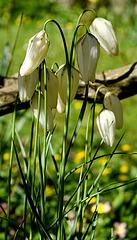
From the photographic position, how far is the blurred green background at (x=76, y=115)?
150 centimetres

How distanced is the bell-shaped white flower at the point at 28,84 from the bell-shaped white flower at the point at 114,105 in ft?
0.63

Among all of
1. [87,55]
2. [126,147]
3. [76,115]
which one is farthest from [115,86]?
[76,115]

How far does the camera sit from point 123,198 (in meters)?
1.54

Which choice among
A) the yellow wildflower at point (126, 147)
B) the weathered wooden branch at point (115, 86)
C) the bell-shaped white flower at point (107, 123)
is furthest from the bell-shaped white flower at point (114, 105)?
the yellow wildflower at point (126, 147)

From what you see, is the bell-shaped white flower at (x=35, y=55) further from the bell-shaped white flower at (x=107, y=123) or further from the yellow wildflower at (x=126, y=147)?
the yellow wildflower at (x=126, y=147)

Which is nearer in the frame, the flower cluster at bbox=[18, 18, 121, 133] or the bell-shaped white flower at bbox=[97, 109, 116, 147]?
the flower cluster at bbox=[18, 18, 121, 133]

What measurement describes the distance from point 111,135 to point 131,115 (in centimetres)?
166

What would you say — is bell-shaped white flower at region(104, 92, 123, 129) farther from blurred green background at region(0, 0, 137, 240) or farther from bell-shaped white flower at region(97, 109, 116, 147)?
blurred green background at region(0, 0, 137, 240)

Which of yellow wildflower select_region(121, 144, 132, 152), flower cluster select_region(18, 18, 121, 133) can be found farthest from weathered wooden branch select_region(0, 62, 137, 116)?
yellow wildflower select_region(121, 144, 132, 152)

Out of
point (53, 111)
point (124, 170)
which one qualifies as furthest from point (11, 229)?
point (53, 111)

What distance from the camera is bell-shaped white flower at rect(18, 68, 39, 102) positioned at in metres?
0.74

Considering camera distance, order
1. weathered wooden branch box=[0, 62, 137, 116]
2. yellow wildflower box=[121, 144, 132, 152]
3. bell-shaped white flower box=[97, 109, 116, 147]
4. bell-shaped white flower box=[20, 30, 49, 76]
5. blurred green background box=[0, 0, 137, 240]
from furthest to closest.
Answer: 1. yellow wildflower box=[121, 144, 132, 152]
2. blurred green background box=[0, 0, 137, 240]
3. weathered wooden branch box=[0, 62, 137, 116]
4. bell-shaped white flower box=[97, 109, 116, 147]
5. bell-shaped white flower box=[20, 30, 49, 76]

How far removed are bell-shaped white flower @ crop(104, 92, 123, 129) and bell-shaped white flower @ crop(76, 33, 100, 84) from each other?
108mm

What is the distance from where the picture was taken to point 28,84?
742mm
